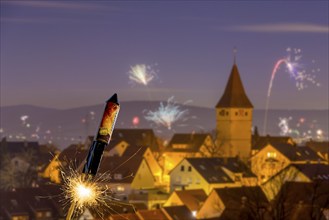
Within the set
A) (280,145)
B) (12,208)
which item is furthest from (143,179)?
(280,145)

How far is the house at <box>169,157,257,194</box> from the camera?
6894cm

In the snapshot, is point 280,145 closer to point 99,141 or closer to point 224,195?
point 224,195

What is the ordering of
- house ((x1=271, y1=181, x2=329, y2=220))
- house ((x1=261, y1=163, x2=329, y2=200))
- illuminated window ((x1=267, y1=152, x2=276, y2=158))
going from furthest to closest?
illuminated window ((x1=267, y1=152, x2=276, y2=158)) < house ((x1=261, y1=163, x2=329, y2=200)) < house ((x1=271, y1=181, x2=329, y2=220))

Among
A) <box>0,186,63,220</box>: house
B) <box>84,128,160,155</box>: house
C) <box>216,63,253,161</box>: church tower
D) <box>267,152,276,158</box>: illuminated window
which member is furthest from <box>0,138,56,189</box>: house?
<box>267,152,276,158</box>: illuminated window

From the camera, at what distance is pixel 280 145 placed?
83.8 metres

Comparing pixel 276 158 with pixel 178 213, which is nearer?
pixel 178 213

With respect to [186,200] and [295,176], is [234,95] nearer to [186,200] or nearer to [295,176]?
[186,200]

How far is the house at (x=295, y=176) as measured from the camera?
52688mm

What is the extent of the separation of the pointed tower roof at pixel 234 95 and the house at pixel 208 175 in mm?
26852

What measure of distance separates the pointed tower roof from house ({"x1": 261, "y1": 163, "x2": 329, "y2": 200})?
36.9 meters

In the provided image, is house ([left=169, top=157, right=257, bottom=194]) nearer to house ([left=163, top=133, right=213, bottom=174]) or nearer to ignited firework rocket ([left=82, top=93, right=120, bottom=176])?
house ([left=163, top=133, right=213, bottom=174])

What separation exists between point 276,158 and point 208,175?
12558 millimetres

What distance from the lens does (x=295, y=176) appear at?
5188 centimetres

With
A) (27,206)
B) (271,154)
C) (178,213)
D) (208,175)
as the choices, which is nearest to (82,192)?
(178,213)
